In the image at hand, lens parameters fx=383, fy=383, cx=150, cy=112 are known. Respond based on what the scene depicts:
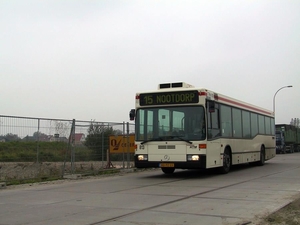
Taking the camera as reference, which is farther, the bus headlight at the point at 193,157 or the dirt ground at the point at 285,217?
the bus headlight at the point at 193,157

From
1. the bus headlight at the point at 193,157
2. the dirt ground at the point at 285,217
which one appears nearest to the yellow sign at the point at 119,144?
the bus headlight at the point at 193,157

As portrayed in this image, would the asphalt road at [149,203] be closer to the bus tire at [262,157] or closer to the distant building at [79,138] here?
the distant building at [79,138]

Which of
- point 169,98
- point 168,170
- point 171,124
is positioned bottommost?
point 168,170

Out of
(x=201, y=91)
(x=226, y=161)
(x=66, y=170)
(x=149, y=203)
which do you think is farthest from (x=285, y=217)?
(x=66, y=170)

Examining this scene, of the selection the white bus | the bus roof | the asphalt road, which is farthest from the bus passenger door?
the asphalt road

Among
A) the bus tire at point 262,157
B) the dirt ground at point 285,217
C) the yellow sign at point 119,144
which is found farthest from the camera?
the bus tire at point 262,157

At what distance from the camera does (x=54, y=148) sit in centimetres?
1500

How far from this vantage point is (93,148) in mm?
17234

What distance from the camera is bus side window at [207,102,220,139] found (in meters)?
14.0

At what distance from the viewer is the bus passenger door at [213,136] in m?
13.9

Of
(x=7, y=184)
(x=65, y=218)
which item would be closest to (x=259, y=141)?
(x=7, y=184)

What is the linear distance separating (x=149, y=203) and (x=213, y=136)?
620 cm

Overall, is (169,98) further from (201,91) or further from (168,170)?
A: (168,170)

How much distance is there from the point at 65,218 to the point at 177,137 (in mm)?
7248
